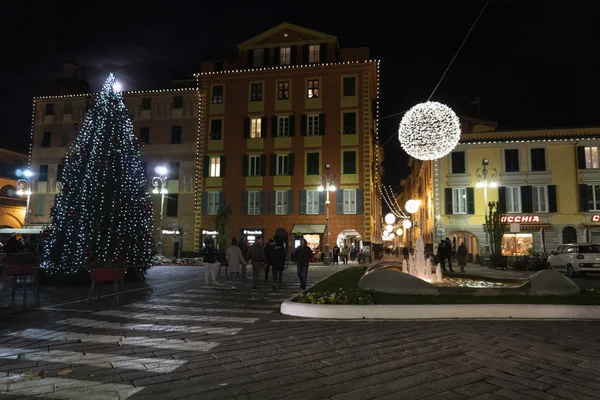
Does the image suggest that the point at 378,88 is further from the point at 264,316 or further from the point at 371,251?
the point at 264,316

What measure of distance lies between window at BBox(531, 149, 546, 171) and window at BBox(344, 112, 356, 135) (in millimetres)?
14618

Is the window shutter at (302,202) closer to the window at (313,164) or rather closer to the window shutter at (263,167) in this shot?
the window at (313,164)

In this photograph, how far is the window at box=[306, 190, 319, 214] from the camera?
3684 cm

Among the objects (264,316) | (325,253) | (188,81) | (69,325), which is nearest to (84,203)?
(69,325)

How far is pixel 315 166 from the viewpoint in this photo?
3734 centimetres

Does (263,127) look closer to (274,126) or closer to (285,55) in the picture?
(274,126)

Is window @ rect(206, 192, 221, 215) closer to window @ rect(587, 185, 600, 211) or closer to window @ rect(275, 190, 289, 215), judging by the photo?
window @ rect(275, 190, 289, 215)

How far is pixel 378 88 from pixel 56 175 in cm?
3154

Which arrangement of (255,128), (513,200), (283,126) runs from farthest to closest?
(255,128) < (283,126) < (513,200)

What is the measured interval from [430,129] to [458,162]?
23729mm

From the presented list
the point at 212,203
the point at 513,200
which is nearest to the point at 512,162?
the point at 513,200

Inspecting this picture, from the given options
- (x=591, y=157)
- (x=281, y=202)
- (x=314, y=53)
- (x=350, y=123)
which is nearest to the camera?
(x=591, y=157)

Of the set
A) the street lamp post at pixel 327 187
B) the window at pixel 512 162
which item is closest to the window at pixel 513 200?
the window at pixel 512 162

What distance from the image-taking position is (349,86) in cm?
3709
